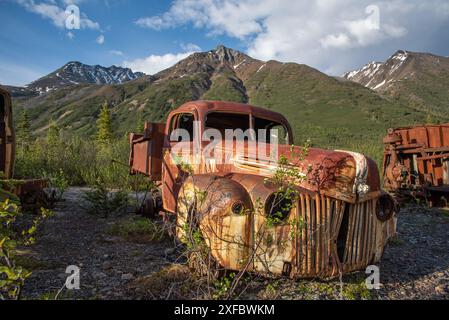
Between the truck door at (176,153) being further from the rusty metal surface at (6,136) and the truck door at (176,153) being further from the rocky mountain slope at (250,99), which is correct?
the rocky mountain slope at (250,99)

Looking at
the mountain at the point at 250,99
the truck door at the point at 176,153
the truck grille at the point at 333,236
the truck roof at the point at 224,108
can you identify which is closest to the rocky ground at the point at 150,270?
the truck grille at the point at 333,236

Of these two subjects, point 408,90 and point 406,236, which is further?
point 408,90

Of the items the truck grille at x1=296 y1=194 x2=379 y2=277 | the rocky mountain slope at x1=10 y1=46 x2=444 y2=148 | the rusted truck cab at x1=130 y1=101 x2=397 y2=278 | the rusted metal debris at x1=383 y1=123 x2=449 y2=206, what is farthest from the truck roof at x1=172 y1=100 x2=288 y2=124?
the rocky mountain slope at x1=10 y1=46 x2=444 y2=148

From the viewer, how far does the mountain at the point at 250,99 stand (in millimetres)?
72562

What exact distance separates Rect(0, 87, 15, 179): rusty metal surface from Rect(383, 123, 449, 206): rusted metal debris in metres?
8.89

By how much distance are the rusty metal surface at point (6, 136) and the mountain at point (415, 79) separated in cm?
8504

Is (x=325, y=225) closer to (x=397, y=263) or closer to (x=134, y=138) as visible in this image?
(x=397, y=263)

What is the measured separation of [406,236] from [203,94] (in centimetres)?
10449

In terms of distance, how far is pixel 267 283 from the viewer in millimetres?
3652

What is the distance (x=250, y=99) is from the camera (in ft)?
331

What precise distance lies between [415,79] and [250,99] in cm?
7143

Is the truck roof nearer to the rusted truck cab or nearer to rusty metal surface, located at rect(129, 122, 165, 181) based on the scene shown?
rusty metal surface, located at rect(129, 122, 165, 181)

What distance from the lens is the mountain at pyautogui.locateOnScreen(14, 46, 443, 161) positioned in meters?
72.6
